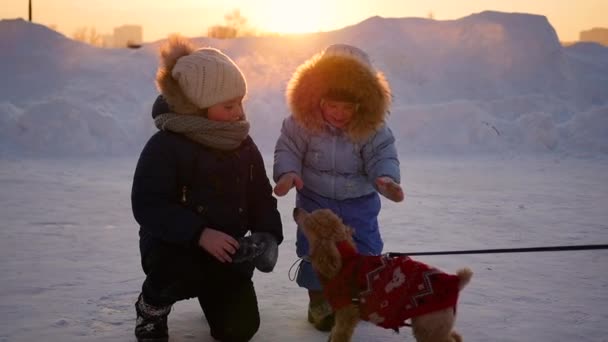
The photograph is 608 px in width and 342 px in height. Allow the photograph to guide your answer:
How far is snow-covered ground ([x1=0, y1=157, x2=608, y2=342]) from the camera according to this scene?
310 centimetres

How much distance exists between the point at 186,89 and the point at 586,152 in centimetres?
1173

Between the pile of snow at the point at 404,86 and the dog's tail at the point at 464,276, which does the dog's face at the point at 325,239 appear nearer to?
the dog's tail at the point at 464,276

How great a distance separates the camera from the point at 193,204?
281cm

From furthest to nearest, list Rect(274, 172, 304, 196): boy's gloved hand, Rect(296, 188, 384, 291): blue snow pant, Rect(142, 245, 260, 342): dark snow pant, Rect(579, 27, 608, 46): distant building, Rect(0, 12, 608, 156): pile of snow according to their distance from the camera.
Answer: Rect(579, 27, 608, 46): distant building, Rect(0, 12, 608, 156): pile of snow, Rect(296, 188, 384, 291): blue snow pant, Rect(274, 172, 304, 196): boy's gloved hand, Rect(142, 245, 260, 342): dark snow pant

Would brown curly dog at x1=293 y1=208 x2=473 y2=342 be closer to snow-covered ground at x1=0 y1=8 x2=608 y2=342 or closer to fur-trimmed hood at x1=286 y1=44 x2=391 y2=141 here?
snow-covered ground at x1=0 y1=8 x2=608 y2=342

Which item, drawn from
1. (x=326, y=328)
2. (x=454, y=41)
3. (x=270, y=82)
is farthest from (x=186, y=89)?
(x=454, y=41)

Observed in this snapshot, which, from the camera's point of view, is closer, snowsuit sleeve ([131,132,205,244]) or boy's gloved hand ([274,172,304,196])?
snowsuit sleeve ([131,132,205,244])

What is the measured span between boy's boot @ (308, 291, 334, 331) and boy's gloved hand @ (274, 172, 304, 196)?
55 cm

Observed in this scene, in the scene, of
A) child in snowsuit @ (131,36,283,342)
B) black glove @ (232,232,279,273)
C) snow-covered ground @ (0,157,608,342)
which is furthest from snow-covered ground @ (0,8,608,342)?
black glove @ (232,232,279,273)

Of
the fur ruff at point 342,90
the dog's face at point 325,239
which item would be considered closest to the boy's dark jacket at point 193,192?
the fur ruff at point 342,90

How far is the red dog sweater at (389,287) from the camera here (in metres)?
2.28

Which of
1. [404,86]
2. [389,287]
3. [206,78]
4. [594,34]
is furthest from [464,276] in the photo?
[594,34]

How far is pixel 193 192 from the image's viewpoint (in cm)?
282

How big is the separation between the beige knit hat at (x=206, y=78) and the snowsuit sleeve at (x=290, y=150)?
440mm
